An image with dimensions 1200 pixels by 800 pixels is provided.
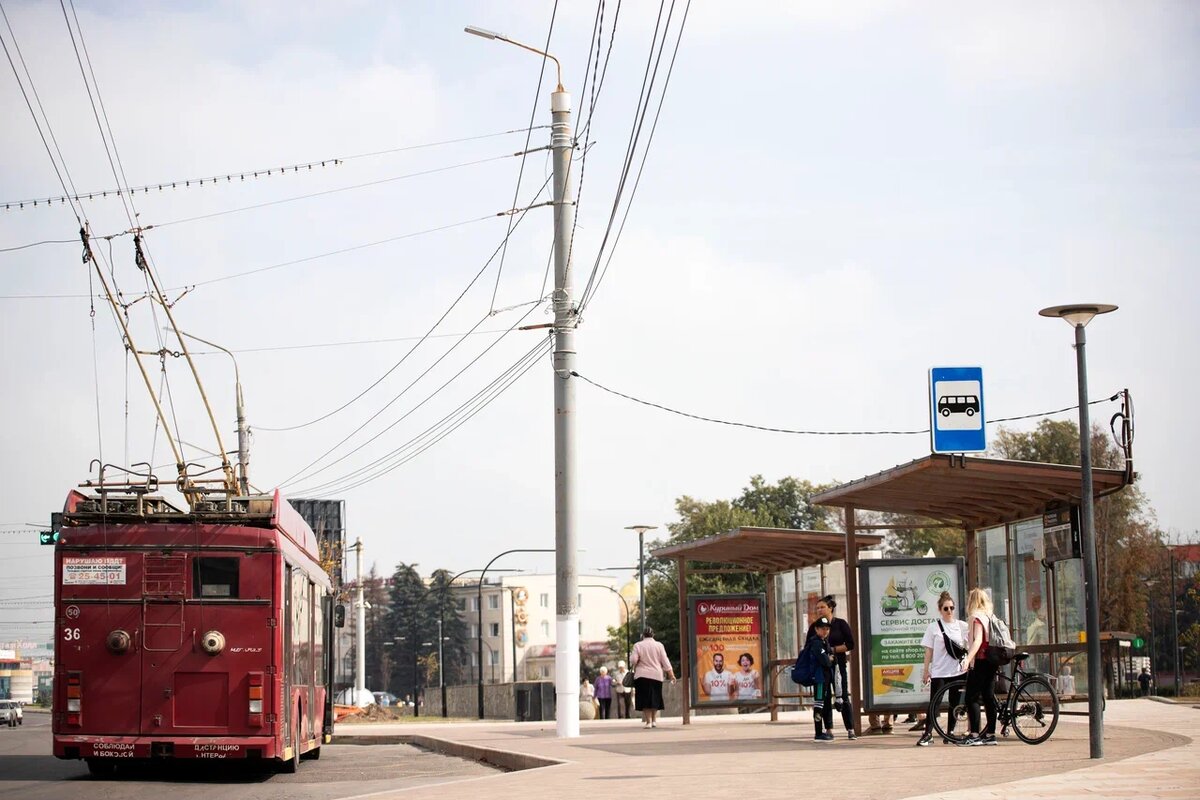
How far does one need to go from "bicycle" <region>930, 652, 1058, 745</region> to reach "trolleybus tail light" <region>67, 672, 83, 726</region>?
8981 mm

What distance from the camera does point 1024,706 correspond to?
51.2 ft

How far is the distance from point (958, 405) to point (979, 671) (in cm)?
407

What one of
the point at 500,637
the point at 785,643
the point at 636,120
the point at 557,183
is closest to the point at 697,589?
the point at 785,643

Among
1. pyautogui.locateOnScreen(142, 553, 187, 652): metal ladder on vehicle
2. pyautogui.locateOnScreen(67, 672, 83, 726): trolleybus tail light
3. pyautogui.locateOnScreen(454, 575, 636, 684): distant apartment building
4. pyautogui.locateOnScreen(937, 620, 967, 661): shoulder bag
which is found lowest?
pyautogui.locateOnScreen(454, 575, 636, 684): distant apartment building

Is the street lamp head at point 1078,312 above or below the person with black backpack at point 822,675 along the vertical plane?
above

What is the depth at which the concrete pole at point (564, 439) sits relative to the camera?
2191 cm

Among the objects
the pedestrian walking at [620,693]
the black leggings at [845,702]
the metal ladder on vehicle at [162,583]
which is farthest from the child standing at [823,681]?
the pedestrian walking at [620,693]

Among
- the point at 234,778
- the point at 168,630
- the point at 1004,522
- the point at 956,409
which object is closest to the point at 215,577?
the point at 168,630

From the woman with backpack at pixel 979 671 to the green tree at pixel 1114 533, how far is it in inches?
1868

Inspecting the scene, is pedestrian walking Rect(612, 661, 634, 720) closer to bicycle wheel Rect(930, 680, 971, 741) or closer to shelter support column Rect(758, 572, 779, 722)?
shelter support column Rect(758, 572, 779, 722)

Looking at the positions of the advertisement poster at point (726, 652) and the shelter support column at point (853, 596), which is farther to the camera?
the advertisement poster at point (726, 652)

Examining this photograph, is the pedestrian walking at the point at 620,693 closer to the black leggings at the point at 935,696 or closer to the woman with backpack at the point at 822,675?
the woman with backpack at the point at 822,675

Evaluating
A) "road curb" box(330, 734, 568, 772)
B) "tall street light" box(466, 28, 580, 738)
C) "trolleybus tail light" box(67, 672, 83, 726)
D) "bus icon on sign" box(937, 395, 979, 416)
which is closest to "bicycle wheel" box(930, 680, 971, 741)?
"bus icon on sign" box(937, 395, 979, 416)

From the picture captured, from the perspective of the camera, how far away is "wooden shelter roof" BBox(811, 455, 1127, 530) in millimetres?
15906
